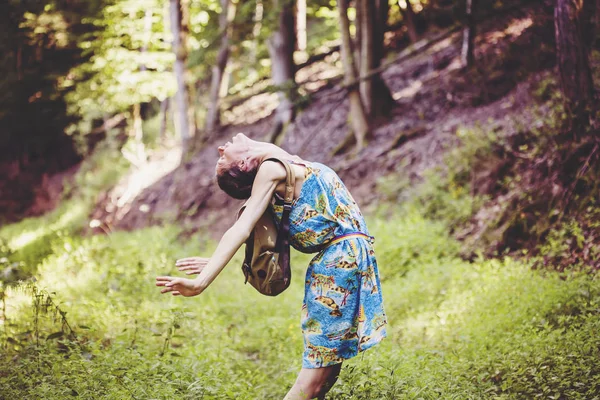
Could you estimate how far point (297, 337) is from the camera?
5.87 metres

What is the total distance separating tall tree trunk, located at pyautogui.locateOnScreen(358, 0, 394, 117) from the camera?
12209 millimetres

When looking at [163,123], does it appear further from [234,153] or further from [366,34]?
[234,153]

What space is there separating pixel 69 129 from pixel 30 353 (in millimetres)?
21966

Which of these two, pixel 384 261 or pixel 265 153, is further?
pixel 384 261

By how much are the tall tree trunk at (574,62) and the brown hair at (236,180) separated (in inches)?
197

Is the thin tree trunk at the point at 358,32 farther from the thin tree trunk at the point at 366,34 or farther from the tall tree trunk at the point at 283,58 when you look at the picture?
the tall tree trunk at the point at 283,58

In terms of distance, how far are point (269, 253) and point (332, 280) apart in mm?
429

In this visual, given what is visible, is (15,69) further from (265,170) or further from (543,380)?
(543,380)

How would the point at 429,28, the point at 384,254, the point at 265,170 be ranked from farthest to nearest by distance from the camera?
the point at 429,28, the point at 384,254, the point at 265,170

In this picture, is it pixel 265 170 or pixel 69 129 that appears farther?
pixel 69 129

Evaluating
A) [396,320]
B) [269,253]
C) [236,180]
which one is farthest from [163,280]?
[396,320]

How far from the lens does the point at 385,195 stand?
10633 millimetres

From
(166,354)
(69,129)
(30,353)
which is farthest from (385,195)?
(69,129)

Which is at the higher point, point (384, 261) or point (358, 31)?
point (358, 31)
